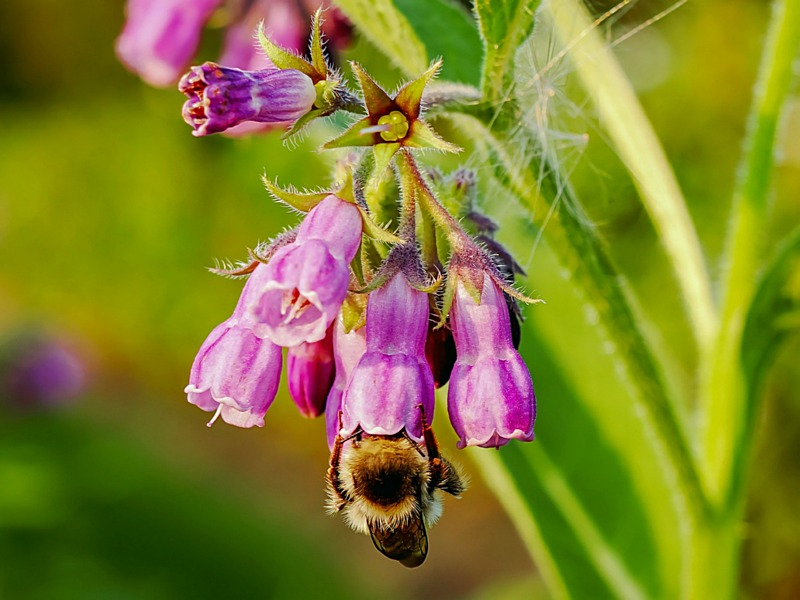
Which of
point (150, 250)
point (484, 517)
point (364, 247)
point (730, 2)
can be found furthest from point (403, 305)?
point (150, 250)

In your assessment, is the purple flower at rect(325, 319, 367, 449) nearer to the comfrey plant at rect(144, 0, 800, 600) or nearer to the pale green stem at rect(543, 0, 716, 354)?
the comfrey plant at rect(144, 0, 800, 600)

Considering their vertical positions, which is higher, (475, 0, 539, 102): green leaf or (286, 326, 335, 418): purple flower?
(475, 0, 539, 102): green leaf

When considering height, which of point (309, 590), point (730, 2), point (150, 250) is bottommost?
point (309, 590)

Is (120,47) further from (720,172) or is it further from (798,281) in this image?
(720,172)

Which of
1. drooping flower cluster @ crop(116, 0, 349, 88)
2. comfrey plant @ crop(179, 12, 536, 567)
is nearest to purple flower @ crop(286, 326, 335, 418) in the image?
comfrey plant @ crop(179, 12, 536, 567)

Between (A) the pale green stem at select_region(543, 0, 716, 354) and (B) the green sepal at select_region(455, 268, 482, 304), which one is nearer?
(B) the green sepal at select_region(455, 268, 482, 304)

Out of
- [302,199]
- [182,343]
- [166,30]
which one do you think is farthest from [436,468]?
[182,343]
